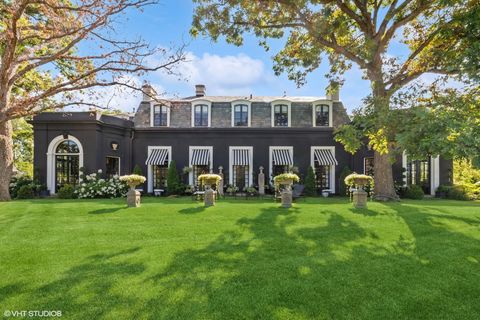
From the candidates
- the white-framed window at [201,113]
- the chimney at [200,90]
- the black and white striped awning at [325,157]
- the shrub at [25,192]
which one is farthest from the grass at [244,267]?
the chimney at [200,90]

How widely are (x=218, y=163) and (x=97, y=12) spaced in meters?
12.2

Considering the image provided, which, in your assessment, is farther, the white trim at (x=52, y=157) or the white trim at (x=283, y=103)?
the white trim at (x=283, y=103)

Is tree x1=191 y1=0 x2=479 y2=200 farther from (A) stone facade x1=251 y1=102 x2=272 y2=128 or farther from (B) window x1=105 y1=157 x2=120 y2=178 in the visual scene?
(B) window x1=105 y1=157 x2=120 y2=178

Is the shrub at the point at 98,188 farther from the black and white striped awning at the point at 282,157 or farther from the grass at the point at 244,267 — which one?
the black and white striped awning at the point at 282,157

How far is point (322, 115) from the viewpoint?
19.0 m

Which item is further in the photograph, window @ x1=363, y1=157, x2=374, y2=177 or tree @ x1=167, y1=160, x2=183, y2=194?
window @ x1=363, y1=157, x2=374, y2=177

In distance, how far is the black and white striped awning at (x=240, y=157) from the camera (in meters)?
18.8

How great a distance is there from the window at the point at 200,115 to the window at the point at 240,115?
197cm

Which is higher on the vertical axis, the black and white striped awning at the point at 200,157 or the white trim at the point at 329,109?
the white trim at the point at 329,109

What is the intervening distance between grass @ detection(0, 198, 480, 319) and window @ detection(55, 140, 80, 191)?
9.20 m

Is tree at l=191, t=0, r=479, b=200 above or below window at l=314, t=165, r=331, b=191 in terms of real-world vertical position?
above

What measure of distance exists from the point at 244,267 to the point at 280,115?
15301 mm

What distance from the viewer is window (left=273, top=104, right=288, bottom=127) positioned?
62.3ft

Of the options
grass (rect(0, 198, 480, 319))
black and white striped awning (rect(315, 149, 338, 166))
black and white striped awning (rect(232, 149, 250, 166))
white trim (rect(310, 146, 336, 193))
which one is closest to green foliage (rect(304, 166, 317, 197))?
white trim (rect(310, 146, 336, 193))
